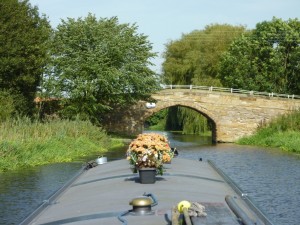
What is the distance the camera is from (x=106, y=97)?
35406 millimetres

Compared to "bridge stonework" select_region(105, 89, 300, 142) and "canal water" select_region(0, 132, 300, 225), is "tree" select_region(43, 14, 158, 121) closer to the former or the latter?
"bridge stonework" select_region(105, 89, 300, 142)

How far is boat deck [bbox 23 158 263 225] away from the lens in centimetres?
461

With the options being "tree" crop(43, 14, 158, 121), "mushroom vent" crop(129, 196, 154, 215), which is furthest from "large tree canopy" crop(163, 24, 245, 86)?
"mushroom vent" crop(129, 196, 154, 215)

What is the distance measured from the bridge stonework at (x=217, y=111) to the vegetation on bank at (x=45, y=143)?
32.8 feet

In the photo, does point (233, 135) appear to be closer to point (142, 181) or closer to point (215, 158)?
point (215, 158)

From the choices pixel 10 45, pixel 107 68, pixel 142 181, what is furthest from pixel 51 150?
pixel 142 181

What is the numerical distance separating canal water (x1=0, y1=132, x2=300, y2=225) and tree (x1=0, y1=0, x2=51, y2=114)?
707cm

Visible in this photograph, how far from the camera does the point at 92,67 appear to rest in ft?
106

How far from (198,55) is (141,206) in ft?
148

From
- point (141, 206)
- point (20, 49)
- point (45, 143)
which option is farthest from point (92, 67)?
point (141, 206)

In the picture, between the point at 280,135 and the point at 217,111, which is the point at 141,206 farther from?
the point at 217,111

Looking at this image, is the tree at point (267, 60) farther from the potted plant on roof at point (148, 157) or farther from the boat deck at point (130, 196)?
the potted plant on roof at point (148, 157)

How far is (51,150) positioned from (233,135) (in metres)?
20.1

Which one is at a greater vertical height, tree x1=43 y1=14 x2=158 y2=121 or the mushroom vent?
tree x1=43 y1=14 x2=158 y2=121
